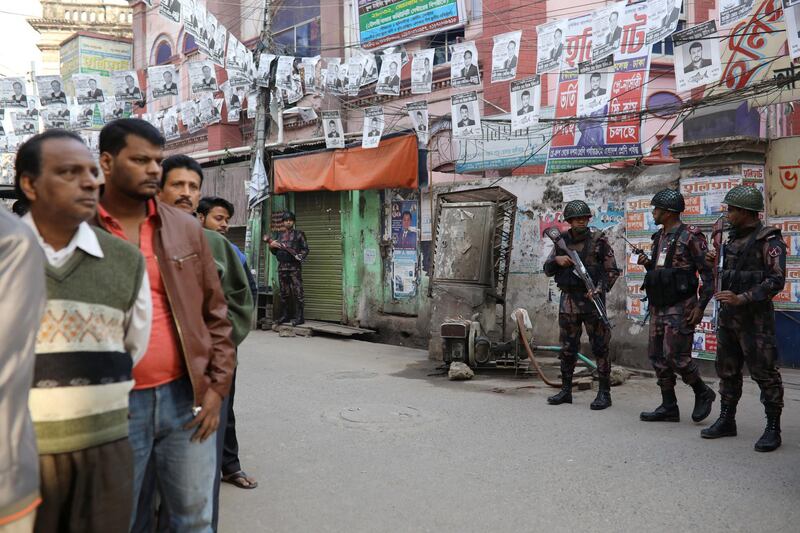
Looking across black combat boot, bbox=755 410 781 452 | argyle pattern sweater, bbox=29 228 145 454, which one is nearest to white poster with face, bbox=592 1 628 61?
black combat boot, bbox=755 410 781 452

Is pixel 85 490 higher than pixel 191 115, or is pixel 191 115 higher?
pixel 191 115

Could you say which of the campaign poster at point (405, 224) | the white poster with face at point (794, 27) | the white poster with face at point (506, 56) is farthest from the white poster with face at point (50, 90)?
the white poster with face at point (794, 27)

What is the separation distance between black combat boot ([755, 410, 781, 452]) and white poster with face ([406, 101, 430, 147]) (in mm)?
6813

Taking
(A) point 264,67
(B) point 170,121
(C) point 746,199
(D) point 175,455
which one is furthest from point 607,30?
(B) point 170,121

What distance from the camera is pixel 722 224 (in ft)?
20.3

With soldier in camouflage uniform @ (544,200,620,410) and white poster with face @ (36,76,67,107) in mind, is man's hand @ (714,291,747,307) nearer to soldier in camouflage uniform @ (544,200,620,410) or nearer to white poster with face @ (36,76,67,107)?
soldier in camouflage uniform @ (544,200,620,410)

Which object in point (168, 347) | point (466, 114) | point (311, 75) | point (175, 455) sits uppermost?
point (311, 75)

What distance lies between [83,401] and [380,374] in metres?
Result: 6.84

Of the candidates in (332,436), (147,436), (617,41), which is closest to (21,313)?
(147,436)

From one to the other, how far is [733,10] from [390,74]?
17.0ft

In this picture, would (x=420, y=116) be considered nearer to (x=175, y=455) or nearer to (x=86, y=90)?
(x=86, y=90)

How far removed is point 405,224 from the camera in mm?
11906

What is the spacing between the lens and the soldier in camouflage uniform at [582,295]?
265 inches

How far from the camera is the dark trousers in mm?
1839
